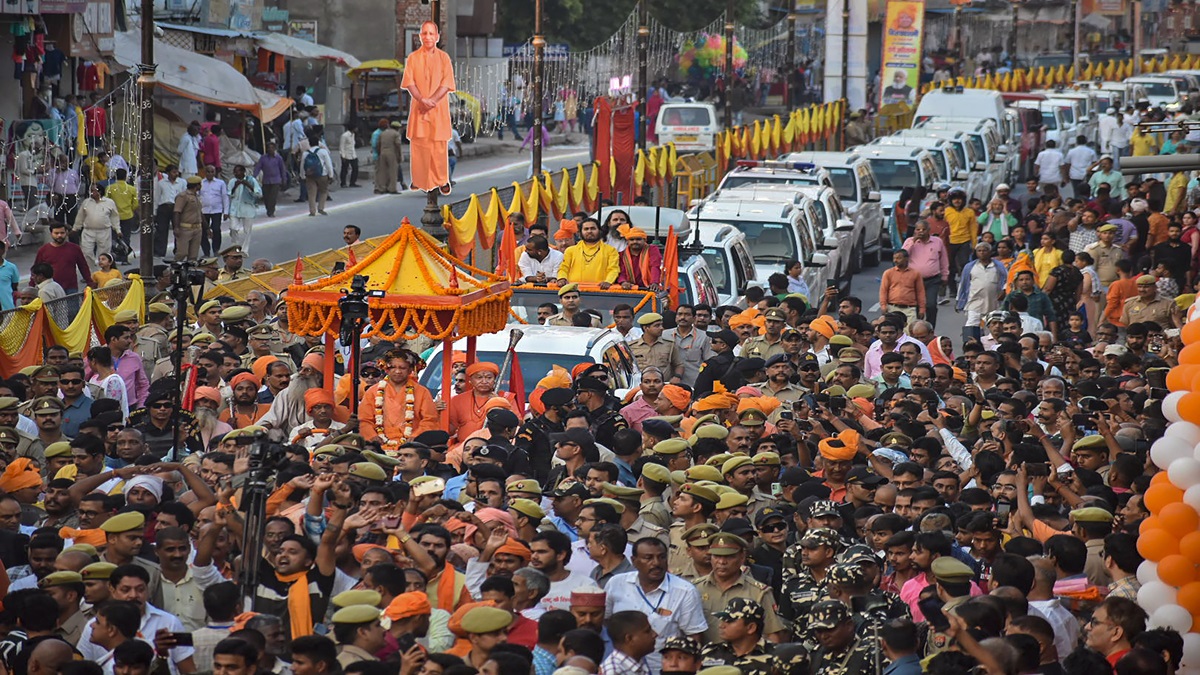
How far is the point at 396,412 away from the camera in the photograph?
13.1 m

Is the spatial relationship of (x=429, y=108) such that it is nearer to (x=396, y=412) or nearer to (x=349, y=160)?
(x=396, y=412)

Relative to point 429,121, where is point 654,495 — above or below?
below

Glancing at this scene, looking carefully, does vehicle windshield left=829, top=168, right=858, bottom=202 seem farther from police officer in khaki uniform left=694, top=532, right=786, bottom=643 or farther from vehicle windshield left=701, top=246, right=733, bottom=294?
police officer in khaki uniform left=694, top=532, right=786, bottom=643

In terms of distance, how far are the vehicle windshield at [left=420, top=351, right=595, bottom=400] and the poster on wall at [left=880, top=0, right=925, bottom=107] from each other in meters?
32.1

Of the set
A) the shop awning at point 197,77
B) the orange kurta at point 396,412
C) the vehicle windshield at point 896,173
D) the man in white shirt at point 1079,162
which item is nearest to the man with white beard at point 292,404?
the orange kurta at point 396,412

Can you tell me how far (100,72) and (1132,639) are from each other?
2571 cm

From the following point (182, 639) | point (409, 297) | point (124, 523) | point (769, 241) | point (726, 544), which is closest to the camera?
point (182, 639)

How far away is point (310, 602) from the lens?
9039 millimetres

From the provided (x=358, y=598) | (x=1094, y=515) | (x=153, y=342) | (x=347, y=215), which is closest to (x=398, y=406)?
(x=153, y=342)

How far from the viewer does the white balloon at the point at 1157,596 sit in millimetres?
8883

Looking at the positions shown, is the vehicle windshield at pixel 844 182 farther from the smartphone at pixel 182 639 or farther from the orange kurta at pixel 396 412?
the smartphone at pixel 182 639

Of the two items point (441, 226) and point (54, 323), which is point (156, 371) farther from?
point (441, 226)

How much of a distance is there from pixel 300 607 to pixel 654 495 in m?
2.51

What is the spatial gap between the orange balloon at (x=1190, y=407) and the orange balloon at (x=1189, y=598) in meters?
0.86
